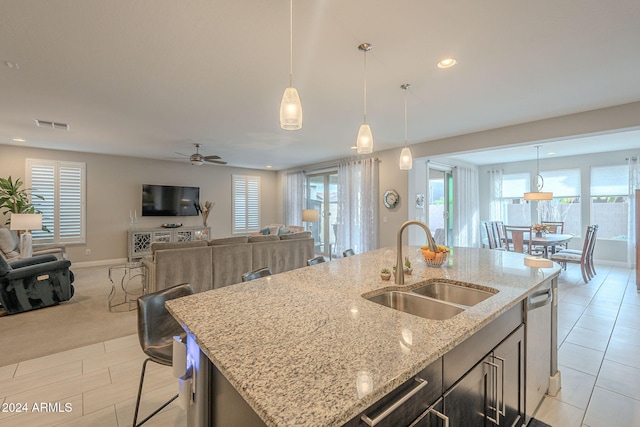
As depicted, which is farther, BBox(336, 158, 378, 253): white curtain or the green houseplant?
BBox(336, 158, 378, 253): white curtain

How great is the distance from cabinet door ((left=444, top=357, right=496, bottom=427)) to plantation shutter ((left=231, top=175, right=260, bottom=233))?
312 inches

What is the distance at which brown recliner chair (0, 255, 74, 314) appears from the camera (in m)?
3.35

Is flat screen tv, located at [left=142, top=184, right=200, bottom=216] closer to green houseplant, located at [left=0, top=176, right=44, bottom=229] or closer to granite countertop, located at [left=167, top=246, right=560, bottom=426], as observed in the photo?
green houseplant, located at [left=0, top=176, right=44, bottom=229]

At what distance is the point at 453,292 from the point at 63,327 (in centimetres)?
401

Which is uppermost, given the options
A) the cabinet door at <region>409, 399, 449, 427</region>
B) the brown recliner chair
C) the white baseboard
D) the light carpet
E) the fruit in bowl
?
the fruit in bowl

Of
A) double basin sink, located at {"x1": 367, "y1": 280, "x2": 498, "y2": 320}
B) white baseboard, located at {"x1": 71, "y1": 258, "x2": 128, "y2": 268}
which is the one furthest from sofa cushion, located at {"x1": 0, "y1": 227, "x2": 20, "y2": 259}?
double basin sink, located at {"x1": 367, "y1": 280, "x2": 498, "y2": 320}

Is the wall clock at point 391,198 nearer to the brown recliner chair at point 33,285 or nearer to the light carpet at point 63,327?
the light carpet at point 63,327

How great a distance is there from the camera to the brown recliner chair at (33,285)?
3.35 metres

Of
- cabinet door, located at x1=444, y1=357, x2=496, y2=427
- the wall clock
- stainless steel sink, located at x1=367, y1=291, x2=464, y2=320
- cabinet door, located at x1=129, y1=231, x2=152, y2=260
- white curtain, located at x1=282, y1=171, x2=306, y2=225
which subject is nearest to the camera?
cabinet door, located at x1=444, y1=357, x2=496, y2=427

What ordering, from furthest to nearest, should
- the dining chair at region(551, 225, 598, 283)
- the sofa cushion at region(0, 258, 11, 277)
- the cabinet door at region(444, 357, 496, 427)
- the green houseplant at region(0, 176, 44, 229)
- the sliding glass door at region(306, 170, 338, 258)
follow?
the sliding glass door at region(306, 170, 338, 258) < the green houseplant at region(0, 176, 44, 229) < the dining chair at region(551, 225, 598, 283) < the sofa cushion at region(0, 258, 11, 277) < the cabinet door at region(444, 357, 496, 427)

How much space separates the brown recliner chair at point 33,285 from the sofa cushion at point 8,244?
1190 millimetres

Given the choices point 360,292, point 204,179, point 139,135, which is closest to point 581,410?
point 360,292

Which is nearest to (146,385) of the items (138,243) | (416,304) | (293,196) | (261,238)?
(416,304)

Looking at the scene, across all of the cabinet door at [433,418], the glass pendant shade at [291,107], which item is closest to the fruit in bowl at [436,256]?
the cabinet door at [433,418]
